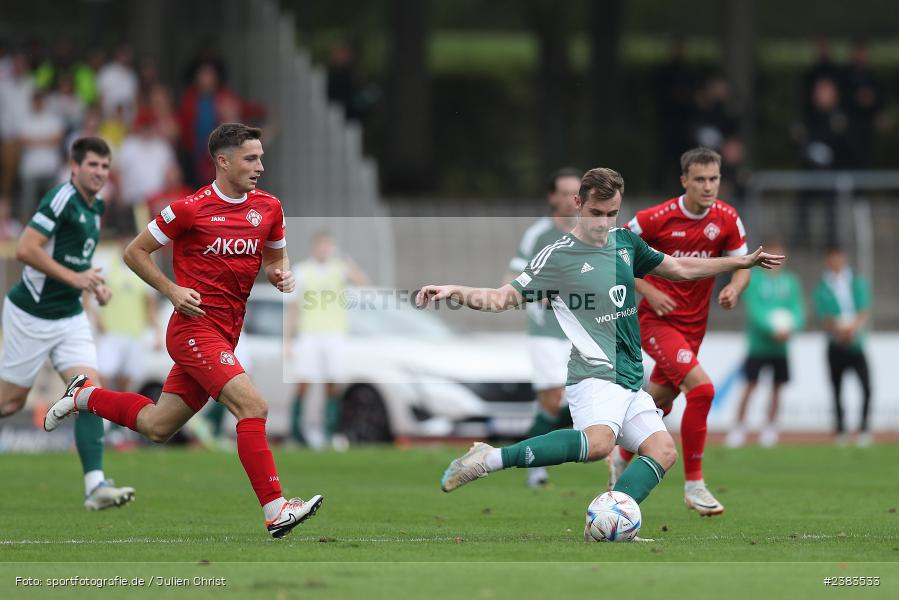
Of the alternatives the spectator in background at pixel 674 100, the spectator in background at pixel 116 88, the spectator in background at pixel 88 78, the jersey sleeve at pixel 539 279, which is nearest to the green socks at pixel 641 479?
the jersey sleeve at pixel 539 279

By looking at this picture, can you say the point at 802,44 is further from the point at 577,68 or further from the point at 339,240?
the point at 339,240

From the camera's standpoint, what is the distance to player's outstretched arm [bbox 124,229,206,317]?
9.73 meters

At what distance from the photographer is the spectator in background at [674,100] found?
86.3 ft

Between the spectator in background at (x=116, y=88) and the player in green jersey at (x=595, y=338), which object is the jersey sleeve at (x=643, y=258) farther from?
the spectator in background at (x=116, y=88)

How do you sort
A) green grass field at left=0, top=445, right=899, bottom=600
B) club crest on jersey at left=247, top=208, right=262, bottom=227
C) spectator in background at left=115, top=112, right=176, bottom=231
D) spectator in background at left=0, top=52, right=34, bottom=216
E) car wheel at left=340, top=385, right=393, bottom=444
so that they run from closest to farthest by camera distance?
green grass field at left=0, top=445, right=899, bottom=600, club crest on jersey at left=247, top=208, right=262, bottom=227, car wheel at left=340, top=385, right=393, bottom=444, spectator in background at left=115, top=112, right=176, bottom=231, spectator in background at left=0, top=52, right=34, bottom=216

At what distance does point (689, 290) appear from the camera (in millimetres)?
11883

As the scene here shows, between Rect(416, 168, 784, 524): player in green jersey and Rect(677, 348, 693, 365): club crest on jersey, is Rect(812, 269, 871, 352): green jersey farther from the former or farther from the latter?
Rect(416, 168, 784, 524): player in green jersey

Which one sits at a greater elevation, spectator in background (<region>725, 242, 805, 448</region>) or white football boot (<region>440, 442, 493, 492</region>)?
white football boot (<region>440, 442, 493, 492</region>)

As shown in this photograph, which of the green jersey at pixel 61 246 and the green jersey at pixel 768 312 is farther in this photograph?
the green jersey at pixel 768 312

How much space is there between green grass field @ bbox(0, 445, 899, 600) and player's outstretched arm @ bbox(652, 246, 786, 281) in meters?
1.60

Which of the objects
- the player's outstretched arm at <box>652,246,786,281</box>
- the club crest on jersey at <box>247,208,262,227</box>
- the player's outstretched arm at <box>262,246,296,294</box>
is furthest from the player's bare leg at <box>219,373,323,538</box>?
the player's outstretched arm at <box>652,246,786,281</box>

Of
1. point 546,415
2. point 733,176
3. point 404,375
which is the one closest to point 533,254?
point 546,415

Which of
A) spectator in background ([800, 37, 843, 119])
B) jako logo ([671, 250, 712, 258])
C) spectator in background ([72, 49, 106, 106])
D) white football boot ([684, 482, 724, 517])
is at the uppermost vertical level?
spectator in background ([72, 49, 106, 106])

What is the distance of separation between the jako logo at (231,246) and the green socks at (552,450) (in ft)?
6.52
